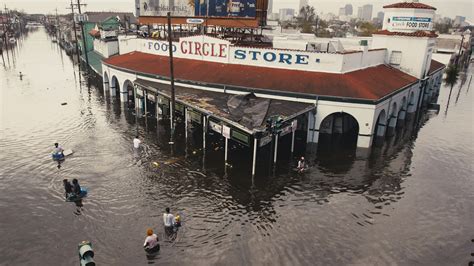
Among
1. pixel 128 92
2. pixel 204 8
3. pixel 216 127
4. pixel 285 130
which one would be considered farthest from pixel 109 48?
pixel 285 130

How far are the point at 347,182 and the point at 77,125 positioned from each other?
27940 mm

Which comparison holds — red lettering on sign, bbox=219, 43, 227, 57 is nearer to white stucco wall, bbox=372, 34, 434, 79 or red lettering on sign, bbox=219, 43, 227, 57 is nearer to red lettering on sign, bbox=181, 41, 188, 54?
red lettering on sign, bbox=181, 41, 188, 54

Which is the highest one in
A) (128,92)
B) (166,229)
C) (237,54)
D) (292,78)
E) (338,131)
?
(237,54)

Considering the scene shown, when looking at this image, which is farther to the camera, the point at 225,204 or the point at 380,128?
the point at 380,128

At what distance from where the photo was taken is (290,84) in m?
33.5

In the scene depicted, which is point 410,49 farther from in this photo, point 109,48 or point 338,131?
point 109,48

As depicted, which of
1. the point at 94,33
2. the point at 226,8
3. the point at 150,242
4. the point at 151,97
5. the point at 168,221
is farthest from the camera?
the point at 94,33

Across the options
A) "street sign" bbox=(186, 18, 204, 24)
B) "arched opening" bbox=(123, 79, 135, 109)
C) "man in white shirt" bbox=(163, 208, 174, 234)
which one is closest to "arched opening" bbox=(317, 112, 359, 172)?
"man in white shirt" bbox=(163, 208, 174, 234)

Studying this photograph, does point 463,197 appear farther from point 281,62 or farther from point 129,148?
point 129,148

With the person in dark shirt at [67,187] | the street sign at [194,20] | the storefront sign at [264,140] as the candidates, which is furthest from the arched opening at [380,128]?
the person in dark shirt at [67,187]

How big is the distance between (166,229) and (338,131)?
23.5 m

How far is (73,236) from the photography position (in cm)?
1805

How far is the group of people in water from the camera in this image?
54.9 ft

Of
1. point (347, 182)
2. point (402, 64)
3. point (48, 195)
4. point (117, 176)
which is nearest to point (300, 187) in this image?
point (347, 182)
